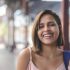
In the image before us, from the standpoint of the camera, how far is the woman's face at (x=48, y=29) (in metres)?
0.83

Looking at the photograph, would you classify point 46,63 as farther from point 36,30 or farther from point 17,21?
point 17,21

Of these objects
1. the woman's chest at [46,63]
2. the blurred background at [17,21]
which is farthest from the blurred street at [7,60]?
the woman's chest at [46,63]

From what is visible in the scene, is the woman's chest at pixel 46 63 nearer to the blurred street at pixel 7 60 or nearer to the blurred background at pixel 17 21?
the blurred background at pixel 17 21

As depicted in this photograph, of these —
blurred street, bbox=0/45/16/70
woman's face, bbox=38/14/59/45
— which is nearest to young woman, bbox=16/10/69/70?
woman's face, bbox=38/14/59/45

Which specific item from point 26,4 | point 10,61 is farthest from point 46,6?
point 10,61

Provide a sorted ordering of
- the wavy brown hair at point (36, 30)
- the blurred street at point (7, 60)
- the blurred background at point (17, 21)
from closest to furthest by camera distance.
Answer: the wavy brown hair at point (36, 30) < the blurred background at point (17, 21) < the blurred street at point (7, 60)

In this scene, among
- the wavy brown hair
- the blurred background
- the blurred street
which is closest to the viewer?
the wavy brown hair

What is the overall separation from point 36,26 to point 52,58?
0.50 ft

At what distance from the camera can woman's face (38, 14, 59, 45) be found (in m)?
0.83

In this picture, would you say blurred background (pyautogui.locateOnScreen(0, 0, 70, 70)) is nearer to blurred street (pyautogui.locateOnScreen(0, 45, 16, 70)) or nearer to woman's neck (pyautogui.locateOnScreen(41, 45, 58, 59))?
blurred street (pyautogui.locateOnScreen(0, 45, 16, 70))

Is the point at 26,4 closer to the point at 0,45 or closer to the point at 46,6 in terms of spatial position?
the point at 46,6

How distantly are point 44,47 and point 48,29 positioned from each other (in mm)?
80

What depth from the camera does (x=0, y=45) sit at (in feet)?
5.66

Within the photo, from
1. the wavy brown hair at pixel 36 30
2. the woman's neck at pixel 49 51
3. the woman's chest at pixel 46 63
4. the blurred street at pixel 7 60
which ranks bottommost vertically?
the blurred street at pixel 7 60
